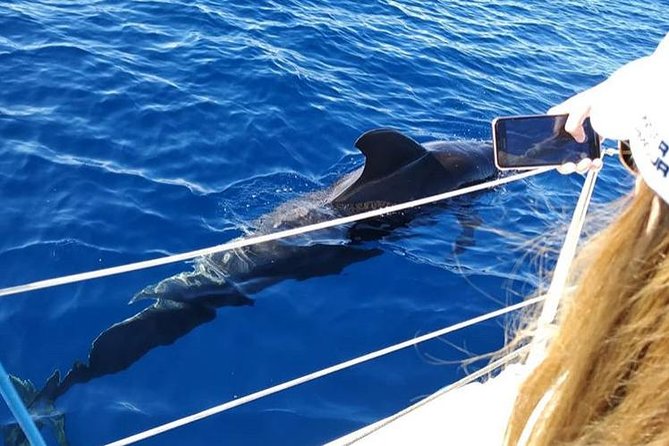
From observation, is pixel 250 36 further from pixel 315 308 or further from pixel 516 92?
pixel 315 308

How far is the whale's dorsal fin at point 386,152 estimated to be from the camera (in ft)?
22.3

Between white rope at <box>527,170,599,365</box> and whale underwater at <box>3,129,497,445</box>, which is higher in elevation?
white rope at <box>527,170,599,365</box>

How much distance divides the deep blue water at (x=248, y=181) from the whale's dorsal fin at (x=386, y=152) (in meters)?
0.71

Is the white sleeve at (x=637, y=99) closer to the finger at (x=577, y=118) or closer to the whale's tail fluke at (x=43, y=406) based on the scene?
the finger at (x=577, y=118)

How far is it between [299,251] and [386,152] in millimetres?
1231

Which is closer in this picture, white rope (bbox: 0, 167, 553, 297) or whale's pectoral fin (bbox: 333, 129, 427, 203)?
white rope (bbox: 0, 167, 553, 297)

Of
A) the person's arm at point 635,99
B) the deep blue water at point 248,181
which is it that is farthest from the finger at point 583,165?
the person's arm at point 635,99

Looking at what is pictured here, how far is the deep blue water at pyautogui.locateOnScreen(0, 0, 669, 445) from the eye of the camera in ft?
18.0

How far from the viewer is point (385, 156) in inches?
275

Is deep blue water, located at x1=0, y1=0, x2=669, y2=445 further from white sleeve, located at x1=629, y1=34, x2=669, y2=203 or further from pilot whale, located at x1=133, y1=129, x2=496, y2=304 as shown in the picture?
white sleeve, located at x1=629, y1=34, x2=669, y2=203

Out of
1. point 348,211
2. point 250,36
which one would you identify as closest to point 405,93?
point 250,36

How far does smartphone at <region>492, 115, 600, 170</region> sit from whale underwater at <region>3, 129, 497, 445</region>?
3.64 m

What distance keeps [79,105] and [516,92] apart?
614 cm

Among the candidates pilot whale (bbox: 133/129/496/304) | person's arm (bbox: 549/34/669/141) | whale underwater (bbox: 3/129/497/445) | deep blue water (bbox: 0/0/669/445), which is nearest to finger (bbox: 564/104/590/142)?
deep blue water (bbox: 0/0/669/445)
